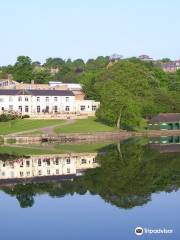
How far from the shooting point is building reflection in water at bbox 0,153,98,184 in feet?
148

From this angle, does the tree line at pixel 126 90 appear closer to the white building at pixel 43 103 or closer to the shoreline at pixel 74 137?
the shoreline at pixel 74 137

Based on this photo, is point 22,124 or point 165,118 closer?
point 22,124

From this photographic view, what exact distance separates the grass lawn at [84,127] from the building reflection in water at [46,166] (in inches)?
747

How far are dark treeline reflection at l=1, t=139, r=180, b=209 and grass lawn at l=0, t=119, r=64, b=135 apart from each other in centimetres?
2405

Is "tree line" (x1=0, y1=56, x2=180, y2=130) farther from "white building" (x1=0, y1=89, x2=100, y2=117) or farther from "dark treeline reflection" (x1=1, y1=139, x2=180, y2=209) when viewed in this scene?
"dark treeline reflection" (x1=1, y1=139, x2=180, y2=209)

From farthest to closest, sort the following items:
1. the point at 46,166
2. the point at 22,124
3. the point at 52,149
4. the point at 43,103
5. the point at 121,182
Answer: the point at 43,103 → the point at 22,124 → the point at 52,149 → the point at 46,166 → the point at 121,182

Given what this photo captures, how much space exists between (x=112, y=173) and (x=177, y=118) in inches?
1772

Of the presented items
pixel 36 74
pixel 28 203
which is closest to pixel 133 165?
pixel 28 203

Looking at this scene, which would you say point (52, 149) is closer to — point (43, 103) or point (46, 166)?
point (46, 166)

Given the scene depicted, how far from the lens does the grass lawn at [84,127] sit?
7812cm

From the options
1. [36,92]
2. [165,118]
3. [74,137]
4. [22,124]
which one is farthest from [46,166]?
[36,92]

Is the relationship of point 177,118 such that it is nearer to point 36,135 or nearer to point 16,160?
point 36,135

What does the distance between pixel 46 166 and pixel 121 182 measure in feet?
38.0

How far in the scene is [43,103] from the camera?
99.3 m
